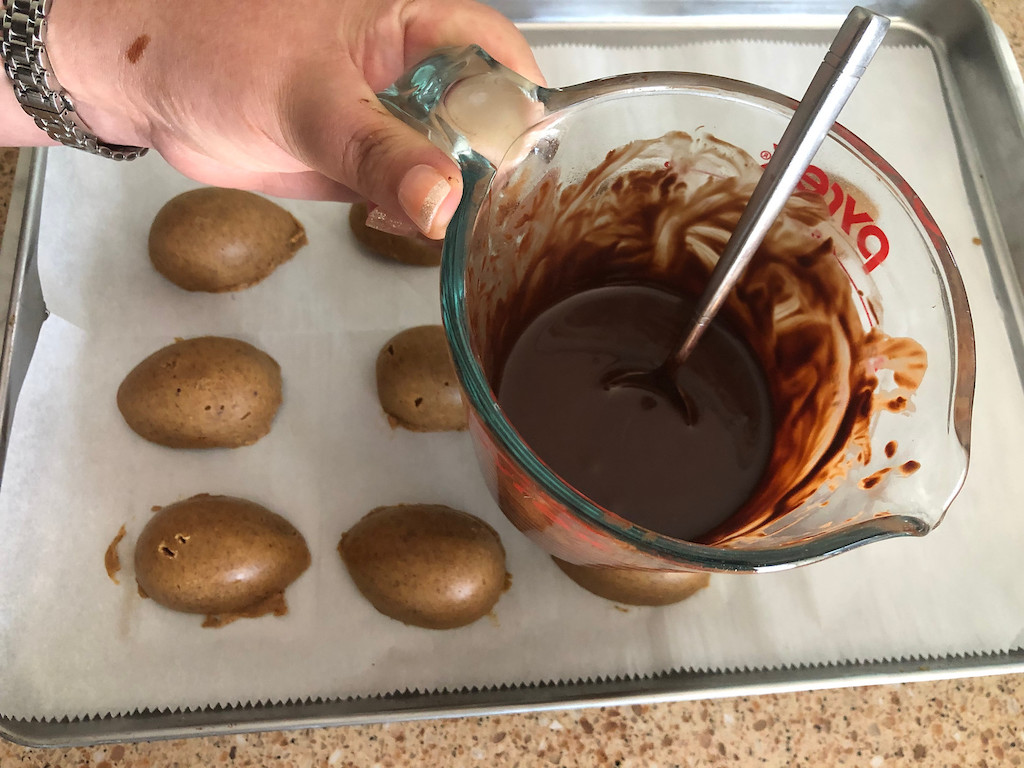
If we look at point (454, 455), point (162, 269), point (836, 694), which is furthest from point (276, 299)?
point (836, 694)

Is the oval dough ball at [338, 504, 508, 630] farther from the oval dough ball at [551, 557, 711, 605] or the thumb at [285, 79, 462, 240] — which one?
the thumb at [285, 79, 462, 240]

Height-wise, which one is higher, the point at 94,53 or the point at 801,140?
the point at 801,140

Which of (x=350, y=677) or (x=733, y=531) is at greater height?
(x=733, y=531)

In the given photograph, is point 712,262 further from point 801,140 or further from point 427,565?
point 427,565

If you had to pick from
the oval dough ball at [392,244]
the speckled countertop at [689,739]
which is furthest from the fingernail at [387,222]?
the speckled countertop at [689,739]

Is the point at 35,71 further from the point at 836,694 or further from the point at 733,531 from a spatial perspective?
the point at 836,694

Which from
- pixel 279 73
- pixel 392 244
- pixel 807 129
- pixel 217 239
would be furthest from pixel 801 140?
pixel 217 239
